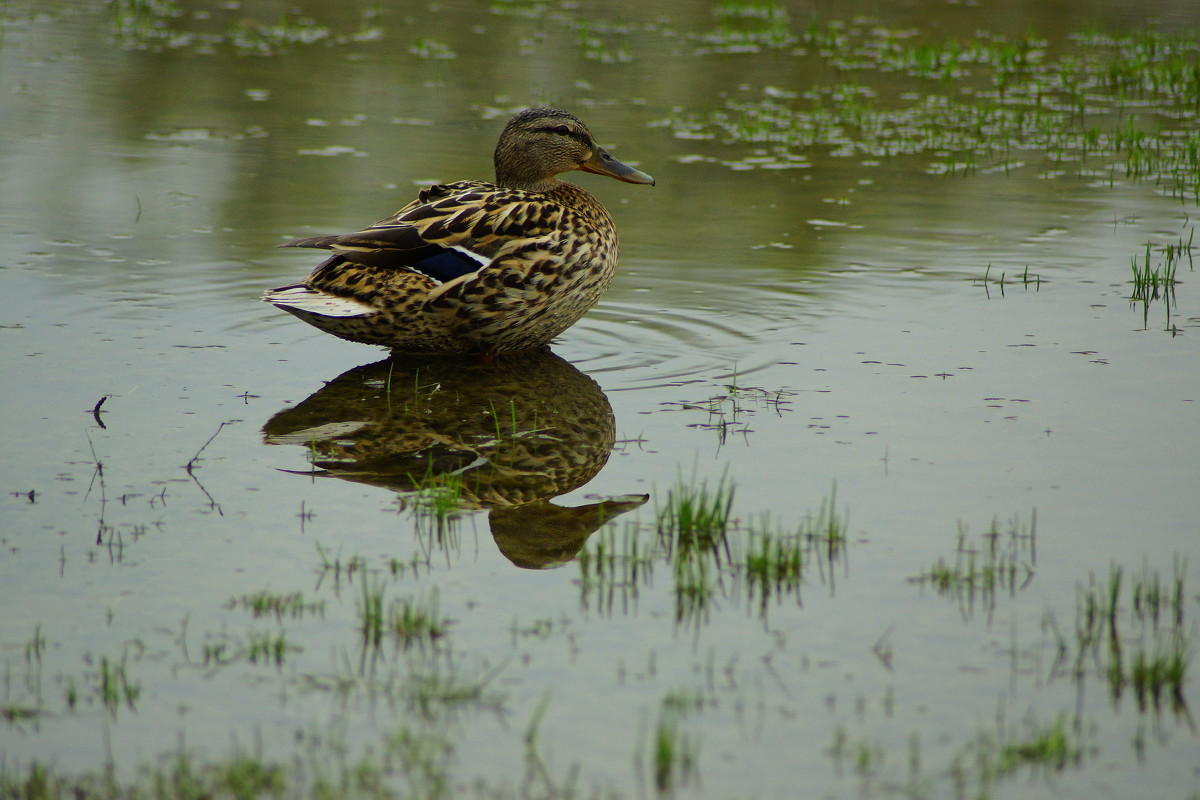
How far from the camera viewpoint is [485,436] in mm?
6137

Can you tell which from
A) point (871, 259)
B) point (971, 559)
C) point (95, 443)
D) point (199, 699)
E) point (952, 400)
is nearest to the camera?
point (199, 699)

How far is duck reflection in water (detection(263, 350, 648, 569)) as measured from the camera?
17.0 ft

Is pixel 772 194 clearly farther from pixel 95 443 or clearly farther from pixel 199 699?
pixel 199 699

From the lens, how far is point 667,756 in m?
3.43

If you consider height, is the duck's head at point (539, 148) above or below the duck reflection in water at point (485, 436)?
above

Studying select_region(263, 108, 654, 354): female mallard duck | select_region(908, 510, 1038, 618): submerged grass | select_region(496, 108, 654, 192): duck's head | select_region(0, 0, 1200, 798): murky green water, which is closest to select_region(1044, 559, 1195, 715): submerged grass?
select_region(0, 0, 1200, 798): murky green water

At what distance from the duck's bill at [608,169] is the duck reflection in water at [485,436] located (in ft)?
4.05

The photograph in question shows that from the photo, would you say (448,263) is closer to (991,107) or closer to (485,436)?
(485,436)

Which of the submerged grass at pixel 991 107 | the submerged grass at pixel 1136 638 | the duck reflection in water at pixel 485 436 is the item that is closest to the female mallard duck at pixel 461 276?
the duck reflection in water at pixel 485 436

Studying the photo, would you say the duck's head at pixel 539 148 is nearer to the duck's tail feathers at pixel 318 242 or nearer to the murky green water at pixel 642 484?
the murky green water at pixel 642 484

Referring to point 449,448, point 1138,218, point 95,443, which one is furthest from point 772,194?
point 95,443

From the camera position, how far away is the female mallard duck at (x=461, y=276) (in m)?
7.07

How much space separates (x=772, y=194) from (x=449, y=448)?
20.7ft

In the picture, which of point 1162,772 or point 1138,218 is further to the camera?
point 1138,218
